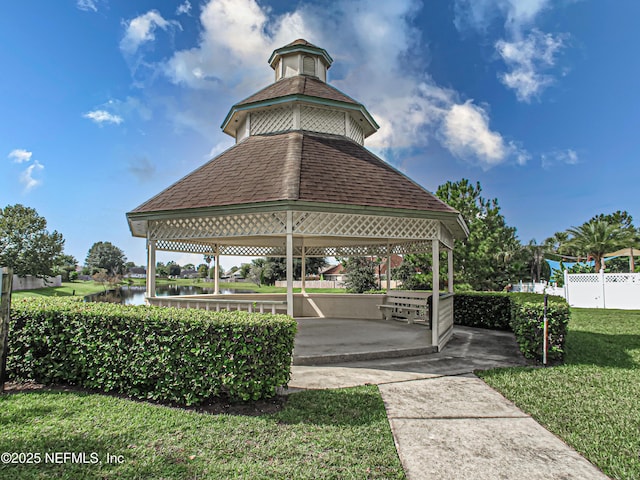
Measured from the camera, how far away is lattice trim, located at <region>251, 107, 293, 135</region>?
10.9m

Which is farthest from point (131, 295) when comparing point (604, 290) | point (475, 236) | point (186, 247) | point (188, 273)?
point (188, 273)

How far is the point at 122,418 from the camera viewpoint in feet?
14.0

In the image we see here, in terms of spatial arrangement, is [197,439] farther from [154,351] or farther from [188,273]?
[188,273]

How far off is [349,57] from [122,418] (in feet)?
44.2

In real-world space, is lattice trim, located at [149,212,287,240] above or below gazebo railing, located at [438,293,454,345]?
above

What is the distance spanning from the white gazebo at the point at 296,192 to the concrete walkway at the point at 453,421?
4.70 feet

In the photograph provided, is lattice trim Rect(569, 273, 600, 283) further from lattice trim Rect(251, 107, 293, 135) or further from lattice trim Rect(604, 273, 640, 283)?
lattice trim Rect(251, 107, 293, 135)

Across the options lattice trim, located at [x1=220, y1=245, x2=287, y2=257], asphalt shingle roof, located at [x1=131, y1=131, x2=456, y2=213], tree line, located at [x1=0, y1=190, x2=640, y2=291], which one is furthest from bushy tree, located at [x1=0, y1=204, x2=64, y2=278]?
asphalt shingle roof, located at [x1=131, y1=131, x2=456, y2=213]

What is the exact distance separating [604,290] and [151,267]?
21886 millimetres

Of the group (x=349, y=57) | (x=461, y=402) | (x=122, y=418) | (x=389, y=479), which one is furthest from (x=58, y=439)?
(x=349, y=57)

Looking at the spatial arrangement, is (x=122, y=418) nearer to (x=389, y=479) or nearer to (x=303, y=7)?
(x=389, y=479)

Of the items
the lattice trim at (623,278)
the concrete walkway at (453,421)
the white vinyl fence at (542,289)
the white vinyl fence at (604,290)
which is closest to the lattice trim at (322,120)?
the concrete walkway at (453,421)

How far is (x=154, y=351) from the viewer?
193 inches

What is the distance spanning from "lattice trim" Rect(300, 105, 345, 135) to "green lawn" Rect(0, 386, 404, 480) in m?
7.88
